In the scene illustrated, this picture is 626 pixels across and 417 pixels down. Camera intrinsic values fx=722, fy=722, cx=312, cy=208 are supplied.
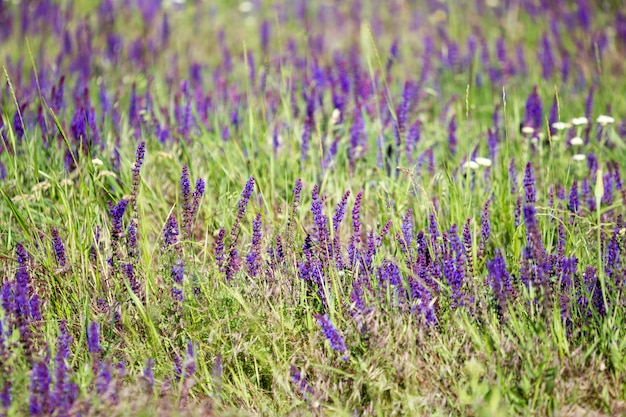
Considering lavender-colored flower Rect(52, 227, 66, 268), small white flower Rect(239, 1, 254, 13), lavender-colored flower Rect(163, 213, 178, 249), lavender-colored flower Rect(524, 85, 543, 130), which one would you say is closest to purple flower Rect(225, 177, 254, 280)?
lavender-colored flower Rect(163, 213, 178, 249)

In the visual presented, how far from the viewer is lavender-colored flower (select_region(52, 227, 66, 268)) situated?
2723 mm

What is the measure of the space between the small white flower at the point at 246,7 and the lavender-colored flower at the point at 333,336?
490 cm

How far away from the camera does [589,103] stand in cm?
430

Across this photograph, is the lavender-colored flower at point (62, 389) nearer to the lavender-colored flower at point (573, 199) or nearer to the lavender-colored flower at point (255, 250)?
the lavender-colored flower at point (255, 250)

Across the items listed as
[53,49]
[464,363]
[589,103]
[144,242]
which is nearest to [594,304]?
[464,363]

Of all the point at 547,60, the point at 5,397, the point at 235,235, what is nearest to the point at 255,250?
the point at 235,235

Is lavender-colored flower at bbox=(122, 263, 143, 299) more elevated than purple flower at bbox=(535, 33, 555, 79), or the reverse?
purple flower at bbox=(535, 33, 555, 79)

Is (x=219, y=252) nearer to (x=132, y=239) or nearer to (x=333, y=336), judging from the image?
(x=132, y=239)

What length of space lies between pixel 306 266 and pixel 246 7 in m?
4.70

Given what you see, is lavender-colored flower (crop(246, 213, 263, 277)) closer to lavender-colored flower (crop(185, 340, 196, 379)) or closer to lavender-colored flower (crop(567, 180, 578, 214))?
lavender-colored flower (crop(185, 340, 196, 379))

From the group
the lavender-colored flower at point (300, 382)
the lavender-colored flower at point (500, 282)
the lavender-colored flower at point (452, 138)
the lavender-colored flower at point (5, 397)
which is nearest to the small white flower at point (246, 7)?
the lavender-colored flower at point (452, 138)

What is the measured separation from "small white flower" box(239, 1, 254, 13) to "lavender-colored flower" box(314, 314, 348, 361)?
4897 mm

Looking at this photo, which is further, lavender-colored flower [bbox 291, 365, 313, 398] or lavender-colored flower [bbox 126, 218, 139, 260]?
lavender-colored flower [bbox 126, 218, 139, 260]

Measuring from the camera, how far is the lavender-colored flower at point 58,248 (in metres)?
2.72
